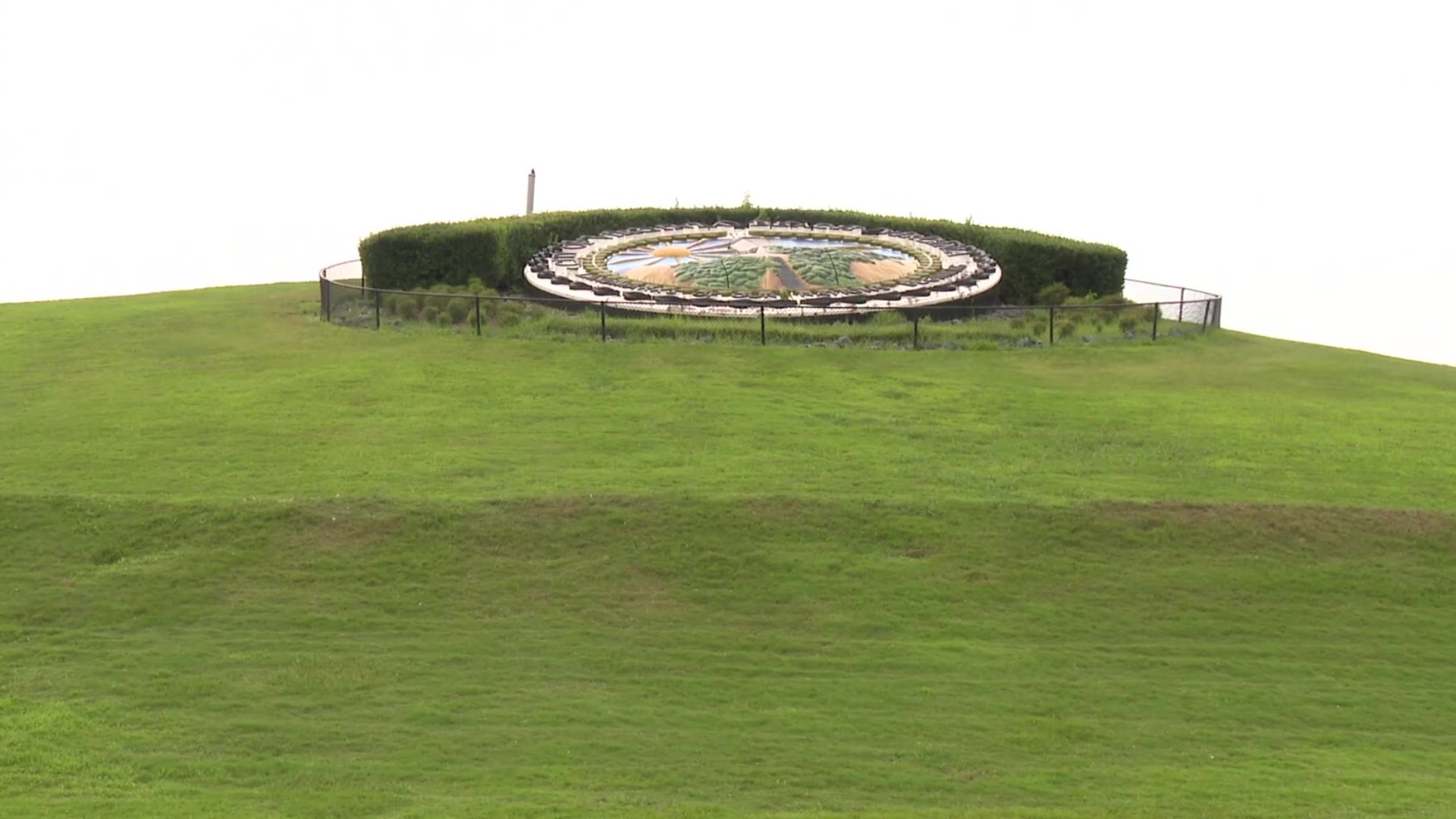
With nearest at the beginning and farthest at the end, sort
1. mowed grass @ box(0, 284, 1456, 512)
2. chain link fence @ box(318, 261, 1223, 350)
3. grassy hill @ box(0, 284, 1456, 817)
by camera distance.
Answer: grassy hill @ box(0, 284, 1456, 817) < mowed grass @ box(0, 284, 1456, 512) < chain link fence @ box(318, 261, 1223, 350)

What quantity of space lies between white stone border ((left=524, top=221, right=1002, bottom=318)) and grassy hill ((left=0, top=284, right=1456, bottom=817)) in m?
4.39

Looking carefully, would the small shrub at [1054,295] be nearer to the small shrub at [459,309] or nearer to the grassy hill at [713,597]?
the grassy hill at [713,597]

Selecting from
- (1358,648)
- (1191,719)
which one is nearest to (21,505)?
(1191,719)

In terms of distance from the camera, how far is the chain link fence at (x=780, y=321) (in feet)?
101

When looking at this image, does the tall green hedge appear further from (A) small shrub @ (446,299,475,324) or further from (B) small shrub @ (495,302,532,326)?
(B) small shrub @ (495,302,532,326)

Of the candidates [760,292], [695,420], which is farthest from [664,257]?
[695,420]

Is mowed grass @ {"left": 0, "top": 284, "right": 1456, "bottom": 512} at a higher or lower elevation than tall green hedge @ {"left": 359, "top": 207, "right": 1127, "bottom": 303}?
lower

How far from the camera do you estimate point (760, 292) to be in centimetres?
3300

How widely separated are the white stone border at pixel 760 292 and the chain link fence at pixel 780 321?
145 mm

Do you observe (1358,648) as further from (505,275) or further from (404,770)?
(505,275)

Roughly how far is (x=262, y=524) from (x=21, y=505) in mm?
3238

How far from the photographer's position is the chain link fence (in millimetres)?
30797

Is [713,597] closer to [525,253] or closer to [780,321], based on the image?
[780,321]

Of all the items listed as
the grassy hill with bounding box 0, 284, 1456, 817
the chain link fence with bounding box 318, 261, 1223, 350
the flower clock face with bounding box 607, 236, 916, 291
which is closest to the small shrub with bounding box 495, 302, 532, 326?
the chain link fence with bounding box 318, 261, 1223, 350
